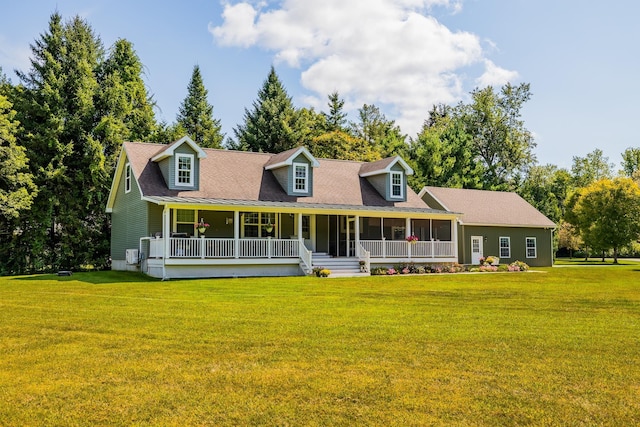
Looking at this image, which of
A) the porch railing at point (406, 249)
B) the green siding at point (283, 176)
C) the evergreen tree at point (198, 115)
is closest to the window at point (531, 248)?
the porch railing at point (406, 249)

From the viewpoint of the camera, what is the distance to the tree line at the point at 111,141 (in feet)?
97.6

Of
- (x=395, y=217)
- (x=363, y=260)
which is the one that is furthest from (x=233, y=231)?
(x=395, y=217)

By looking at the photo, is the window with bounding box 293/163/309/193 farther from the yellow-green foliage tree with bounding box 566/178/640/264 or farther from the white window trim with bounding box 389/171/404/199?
the yellow-green foliage tree with bounding box 566/178/640/264

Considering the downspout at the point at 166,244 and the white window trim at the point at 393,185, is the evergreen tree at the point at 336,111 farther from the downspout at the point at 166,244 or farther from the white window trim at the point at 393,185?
the downspout at the point at 166,244

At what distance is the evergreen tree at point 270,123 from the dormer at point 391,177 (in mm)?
15343

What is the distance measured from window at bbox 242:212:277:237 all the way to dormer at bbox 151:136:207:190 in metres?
2.56

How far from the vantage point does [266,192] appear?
1024 inches

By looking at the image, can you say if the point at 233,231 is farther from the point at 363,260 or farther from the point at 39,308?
the point at 39,308

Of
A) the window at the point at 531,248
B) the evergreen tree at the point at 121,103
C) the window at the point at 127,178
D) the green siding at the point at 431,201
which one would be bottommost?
the window at the point at 531,248

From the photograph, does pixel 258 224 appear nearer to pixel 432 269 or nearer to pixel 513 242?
pixel 432 269

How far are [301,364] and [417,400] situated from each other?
1.77m

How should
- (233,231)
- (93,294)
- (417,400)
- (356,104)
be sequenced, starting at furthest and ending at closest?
1. (356,104)
2. (233,231)
3. (93,294)
4. (417,400)

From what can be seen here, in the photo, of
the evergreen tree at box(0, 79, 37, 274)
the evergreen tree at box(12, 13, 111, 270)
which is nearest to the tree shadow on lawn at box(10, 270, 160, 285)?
the evergreen tree at box(0, 79, 37, 274)

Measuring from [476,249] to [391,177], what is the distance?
818 cm
